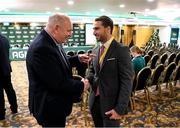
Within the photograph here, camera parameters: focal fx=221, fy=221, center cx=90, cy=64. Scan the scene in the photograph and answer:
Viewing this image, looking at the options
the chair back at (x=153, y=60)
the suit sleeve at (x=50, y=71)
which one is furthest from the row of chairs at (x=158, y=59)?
the suit sleeve at (x=50, y=71)

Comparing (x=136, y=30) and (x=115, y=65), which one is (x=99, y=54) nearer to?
(x=115, y=65)

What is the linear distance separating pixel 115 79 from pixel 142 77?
8.82ft

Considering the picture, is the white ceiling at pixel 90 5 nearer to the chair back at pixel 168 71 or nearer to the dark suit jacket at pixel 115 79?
the chair back at pixel 168 71

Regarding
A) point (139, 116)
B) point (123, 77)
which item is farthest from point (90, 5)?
point (123, 77)

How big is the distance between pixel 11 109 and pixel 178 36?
79.4 feet

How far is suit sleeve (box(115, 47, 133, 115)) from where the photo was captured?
7.02ft

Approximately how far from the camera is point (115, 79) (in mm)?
2193

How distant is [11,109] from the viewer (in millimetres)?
4531

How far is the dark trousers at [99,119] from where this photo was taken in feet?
7.49

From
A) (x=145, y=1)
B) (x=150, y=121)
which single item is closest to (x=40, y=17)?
(x=145, y=1)

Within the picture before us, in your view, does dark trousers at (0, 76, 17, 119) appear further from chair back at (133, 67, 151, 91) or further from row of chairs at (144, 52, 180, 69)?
row of chairs at (144, 52, 180, 69)

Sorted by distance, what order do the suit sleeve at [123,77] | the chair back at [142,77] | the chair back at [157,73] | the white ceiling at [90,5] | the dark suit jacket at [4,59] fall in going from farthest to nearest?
the white ceiling at [90,5] < the chair back at [157,73] < the chair back at [142,77] < the dark suit jacket at [4,59] < the suit sleeve at [123,77]

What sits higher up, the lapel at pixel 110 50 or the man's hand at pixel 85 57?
the lapel at pixel 110 50

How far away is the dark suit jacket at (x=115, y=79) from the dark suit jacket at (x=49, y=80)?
37 cm
